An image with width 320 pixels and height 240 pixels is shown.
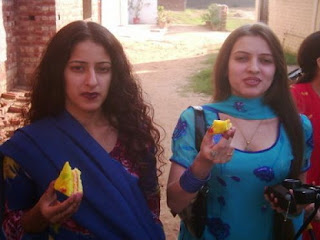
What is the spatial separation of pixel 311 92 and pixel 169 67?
32.2 ft

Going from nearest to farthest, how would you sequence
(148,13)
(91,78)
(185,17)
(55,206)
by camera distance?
1. (55,206)
2. (91,78)
3. (148,13)
4. (185,17)

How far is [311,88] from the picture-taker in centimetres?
274

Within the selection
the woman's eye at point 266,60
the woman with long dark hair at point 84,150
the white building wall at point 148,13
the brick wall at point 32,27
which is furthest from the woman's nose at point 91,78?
the white building wall at point 148,13

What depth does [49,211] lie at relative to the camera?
1586mm

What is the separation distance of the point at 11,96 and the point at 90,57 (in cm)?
518

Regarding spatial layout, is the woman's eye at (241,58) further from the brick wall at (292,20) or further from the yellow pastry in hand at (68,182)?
the brick wall at (292,20)

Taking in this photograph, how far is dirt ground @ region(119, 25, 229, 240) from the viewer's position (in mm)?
6710

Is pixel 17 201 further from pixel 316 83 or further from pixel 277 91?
pixel 316 83

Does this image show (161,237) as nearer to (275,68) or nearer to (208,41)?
(275,68)

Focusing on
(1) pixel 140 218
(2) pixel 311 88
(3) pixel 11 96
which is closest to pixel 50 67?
(1) pixel 140 218

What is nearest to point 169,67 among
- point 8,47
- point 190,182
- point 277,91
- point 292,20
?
point 292,20

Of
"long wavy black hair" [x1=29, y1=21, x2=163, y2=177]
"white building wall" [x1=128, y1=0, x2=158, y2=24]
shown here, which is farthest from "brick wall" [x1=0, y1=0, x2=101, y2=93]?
"white building wall" [x1=128, y1=0, x2=158, y2=24]

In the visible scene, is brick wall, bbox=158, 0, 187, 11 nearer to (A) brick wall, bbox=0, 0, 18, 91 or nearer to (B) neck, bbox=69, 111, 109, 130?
(A) brick wall, bbox=0, 0, 18, 91

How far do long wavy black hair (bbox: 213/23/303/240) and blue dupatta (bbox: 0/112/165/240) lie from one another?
685 mm
